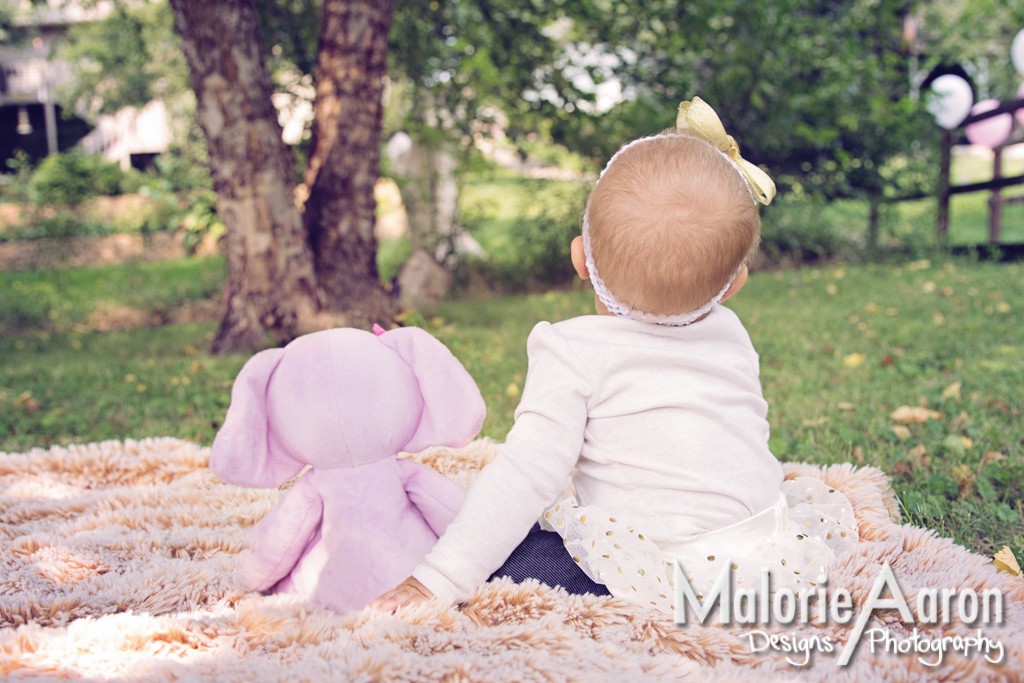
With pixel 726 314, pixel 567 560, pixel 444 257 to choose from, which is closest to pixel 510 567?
pixel 567 560

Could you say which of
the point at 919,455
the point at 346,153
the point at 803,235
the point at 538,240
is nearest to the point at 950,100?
the point at 803,235

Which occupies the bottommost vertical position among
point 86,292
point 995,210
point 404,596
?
point 86,292

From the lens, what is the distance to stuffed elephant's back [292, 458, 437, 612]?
58.2 inches

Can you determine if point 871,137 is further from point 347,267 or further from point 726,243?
point 726,243

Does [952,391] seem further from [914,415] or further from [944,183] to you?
[944,183]

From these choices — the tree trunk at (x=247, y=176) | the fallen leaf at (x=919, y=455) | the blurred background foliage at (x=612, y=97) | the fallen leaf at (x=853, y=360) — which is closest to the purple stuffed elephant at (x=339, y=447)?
the fallen leaf at (x=919, y=455)

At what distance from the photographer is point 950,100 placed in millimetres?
8234

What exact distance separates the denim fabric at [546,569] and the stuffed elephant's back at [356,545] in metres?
0.20

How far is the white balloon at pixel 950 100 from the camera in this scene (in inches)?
324

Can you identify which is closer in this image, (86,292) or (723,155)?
(723,155)

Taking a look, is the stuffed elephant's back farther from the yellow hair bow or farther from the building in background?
the building in background

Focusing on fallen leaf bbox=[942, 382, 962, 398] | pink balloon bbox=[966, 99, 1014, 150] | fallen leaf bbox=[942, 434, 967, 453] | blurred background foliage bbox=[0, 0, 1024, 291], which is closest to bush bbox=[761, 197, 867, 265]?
blurred background foliage bbox=[0, 0, 1024, 291]

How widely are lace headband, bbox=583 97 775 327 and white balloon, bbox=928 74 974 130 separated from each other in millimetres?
8259

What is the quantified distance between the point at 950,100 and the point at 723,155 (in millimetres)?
8619
